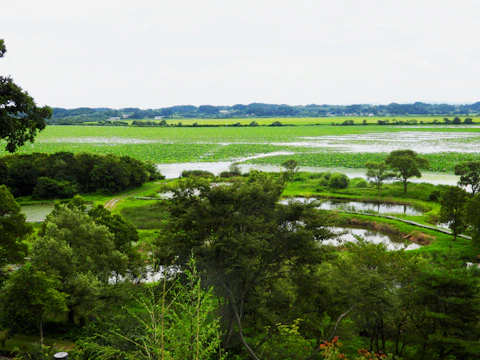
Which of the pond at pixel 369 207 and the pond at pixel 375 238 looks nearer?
the pond at pixel 375 238

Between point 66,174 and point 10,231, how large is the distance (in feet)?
91.4

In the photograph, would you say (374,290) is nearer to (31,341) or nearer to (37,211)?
(31,341)

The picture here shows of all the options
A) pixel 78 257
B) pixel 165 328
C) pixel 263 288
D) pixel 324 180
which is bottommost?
pixel 324 180

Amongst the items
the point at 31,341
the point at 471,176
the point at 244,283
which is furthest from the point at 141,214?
the point at 471,176

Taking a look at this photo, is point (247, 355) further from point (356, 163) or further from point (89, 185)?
point (356, 163)

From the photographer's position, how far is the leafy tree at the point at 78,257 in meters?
14.6

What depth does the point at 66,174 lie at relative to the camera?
44.1 m

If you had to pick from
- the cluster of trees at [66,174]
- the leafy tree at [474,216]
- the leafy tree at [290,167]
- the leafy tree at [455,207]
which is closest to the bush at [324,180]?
the leafy tree at [290,167]

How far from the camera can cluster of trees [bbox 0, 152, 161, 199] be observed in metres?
42.0

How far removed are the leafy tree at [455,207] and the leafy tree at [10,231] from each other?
25.7m

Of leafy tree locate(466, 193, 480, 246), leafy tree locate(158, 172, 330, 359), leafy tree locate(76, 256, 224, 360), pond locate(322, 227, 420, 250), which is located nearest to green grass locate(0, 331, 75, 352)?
leafy tree locate(76, 256, 224, 360)

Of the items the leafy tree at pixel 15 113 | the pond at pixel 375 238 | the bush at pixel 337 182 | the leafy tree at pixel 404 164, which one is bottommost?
the pond at pixel 375 238

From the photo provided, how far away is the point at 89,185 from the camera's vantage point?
149 ft

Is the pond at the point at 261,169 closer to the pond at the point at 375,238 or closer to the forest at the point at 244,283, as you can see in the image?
the pond at the point at 375,238
